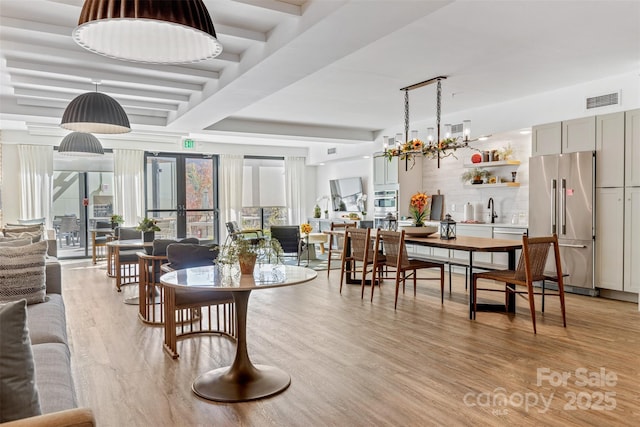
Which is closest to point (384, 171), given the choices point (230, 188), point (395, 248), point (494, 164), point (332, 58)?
point (494, 164)

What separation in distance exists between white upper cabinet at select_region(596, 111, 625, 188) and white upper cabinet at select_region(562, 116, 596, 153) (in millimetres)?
69

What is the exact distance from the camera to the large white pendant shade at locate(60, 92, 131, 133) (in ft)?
13.5

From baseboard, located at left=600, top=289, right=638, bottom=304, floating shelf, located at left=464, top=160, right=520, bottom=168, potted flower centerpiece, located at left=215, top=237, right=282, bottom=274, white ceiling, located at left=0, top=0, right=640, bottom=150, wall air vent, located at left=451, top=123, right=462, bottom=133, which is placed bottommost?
baseboard, located at left=600, top=289, right=638, bottom=304

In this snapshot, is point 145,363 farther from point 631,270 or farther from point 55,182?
point 55,182

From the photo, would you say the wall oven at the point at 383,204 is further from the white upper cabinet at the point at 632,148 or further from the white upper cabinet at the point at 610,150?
the white upper cabinet at the point at 632,148

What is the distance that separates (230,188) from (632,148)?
8.58m

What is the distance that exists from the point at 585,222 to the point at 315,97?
12.8 feet

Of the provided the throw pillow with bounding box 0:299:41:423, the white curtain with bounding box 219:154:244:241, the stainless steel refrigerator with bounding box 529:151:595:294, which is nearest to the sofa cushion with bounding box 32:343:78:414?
the throw pillow with bounding box 0:299:41:423

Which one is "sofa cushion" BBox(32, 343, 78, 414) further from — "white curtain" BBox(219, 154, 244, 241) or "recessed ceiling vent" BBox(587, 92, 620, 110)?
"white curtain" BBox(219, 154, 244, 241)

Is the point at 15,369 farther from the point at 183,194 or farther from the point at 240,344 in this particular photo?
the point at 183,194

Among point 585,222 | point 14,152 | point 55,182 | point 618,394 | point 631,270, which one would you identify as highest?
point 14,152

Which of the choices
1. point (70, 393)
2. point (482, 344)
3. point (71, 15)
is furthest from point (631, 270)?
point (71, 15)

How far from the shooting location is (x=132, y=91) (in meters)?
5.61

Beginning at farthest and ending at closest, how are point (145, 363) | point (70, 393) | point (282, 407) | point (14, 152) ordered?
point (14, 152) < point (145, 363) < point (282, 407) < point (70, 393)
